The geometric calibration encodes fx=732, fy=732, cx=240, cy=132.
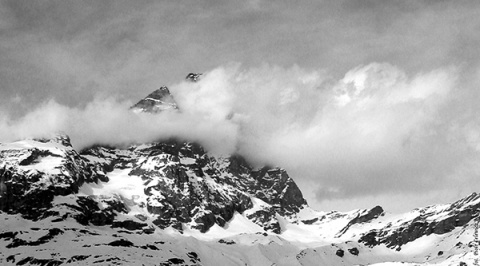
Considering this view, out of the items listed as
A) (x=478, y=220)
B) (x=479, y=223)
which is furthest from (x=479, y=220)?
(x=479, y=223)

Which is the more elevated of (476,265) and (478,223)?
(478,223)

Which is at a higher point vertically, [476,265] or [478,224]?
[478,224]

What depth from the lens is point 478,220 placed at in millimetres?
106125

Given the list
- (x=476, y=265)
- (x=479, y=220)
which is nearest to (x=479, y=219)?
(x=479, y=220)

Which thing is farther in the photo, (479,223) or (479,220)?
(479,223)

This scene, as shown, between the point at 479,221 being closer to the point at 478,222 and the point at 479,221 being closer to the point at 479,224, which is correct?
the point at 478,222


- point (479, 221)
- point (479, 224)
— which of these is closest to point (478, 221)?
point (479, 221)

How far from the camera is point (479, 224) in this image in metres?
Result: 115

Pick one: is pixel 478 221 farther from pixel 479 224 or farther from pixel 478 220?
pixel 479 224

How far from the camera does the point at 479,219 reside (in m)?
105

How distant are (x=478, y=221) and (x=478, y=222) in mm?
1546

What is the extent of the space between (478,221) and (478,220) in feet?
3.77

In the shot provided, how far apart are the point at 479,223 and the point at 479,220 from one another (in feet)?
24.1

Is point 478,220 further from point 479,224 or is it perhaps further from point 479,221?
point 479,224
